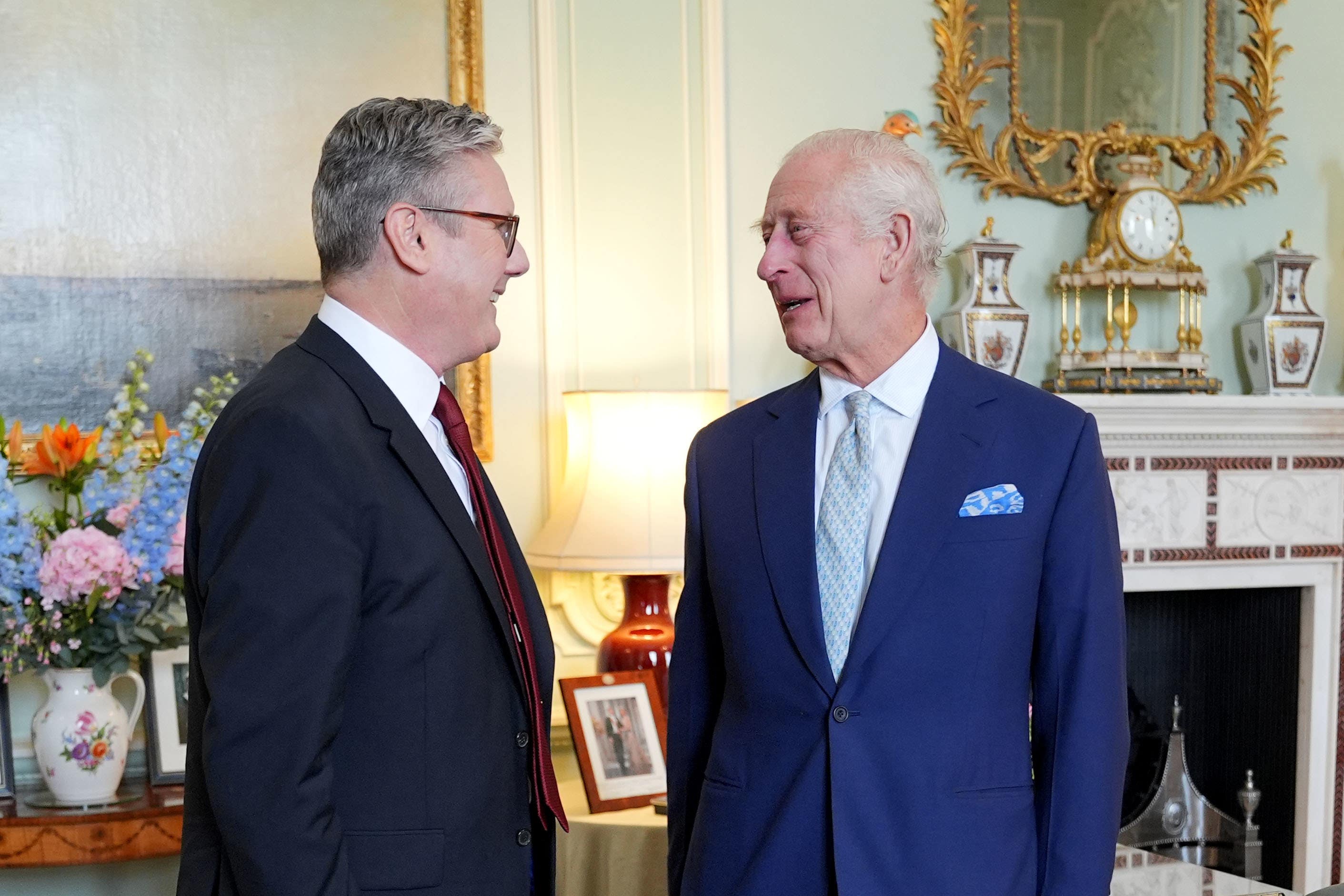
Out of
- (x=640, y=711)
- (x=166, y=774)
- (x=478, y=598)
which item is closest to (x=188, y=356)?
(x=166, y=774)

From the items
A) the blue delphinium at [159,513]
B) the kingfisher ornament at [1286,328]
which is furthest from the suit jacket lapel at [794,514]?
the kingfisher ornament at [1286,328]

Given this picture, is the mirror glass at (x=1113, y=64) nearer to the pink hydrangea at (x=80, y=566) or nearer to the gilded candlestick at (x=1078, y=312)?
the gilded candlestick at (x=1078, y=312)

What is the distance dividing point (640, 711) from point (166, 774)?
104cm

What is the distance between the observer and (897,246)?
183cm

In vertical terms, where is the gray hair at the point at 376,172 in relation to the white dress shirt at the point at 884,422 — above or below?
above

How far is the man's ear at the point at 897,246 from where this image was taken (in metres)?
1.82

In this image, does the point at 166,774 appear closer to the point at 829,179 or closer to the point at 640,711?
the point at 640,711

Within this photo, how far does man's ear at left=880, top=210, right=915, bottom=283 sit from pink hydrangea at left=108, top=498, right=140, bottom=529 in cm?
171

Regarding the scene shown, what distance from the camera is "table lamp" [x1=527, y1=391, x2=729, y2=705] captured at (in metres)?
3.04

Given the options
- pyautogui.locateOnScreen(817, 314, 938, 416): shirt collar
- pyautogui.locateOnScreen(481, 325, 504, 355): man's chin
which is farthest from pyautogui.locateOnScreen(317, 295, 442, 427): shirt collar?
pyautogui.locateOnScreen(817, 314, 938, 416): shirt collar

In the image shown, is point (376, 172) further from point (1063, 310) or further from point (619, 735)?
point (1063, 310)

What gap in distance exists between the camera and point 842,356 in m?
1.82

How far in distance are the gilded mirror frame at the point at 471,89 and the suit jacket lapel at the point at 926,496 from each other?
6.10 feet

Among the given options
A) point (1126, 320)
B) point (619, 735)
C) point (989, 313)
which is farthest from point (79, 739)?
point (1126, 320)
